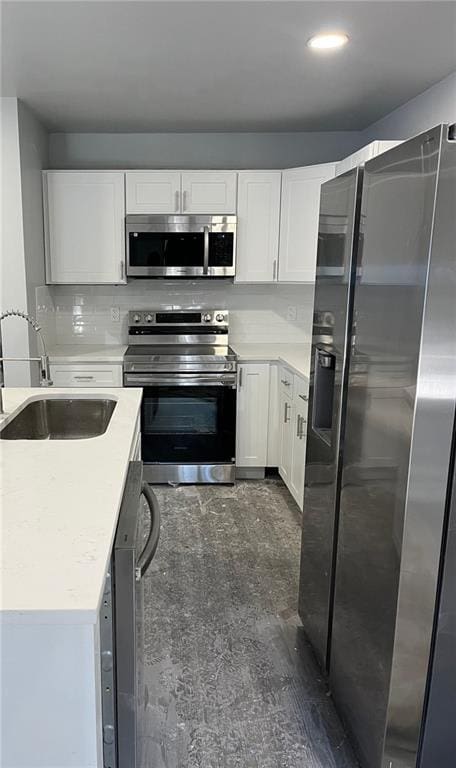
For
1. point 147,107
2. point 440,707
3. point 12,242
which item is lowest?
point 440,707

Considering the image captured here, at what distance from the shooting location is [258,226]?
387 centimetres

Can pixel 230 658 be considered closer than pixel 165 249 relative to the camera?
Yes

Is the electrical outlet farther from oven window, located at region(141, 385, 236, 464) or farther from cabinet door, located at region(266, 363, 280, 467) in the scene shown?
oven window, located at region(141, 385, 236, 464)

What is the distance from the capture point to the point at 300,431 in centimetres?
324

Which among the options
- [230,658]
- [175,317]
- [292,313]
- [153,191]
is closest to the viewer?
[230,658]

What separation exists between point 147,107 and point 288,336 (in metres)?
1.89

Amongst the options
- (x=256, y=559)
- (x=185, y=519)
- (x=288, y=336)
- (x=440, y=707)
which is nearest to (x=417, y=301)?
(x=440, y=707)

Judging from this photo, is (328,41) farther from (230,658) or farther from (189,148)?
(230,658)

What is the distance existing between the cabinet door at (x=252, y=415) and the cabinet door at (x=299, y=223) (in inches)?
28.2

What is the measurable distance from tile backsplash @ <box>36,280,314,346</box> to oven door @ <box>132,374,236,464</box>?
0.73m

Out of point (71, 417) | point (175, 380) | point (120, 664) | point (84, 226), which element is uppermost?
point (84, 226)

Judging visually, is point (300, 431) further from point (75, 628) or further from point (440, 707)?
point (75, 628)

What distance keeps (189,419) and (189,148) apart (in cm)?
197

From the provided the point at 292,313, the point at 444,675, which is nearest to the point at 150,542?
the point at 444,675
